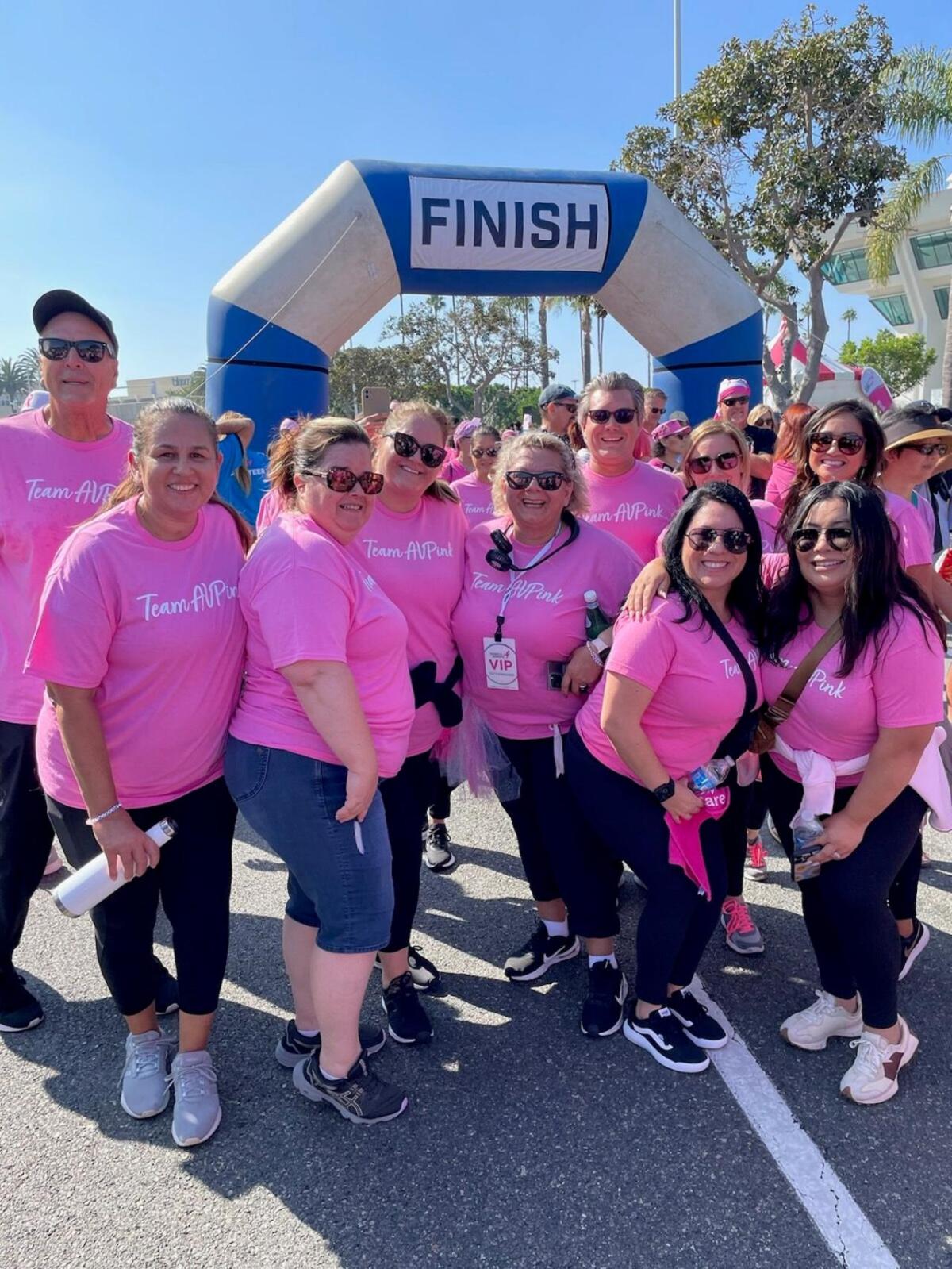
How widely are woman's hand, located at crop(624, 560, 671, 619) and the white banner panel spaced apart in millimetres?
6148

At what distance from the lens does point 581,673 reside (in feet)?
8.88

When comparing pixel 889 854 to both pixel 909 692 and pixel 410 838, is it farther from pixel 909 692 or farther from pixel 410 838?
pixel 410 838

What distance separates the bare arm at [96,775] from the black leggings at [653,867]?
52.7 inches

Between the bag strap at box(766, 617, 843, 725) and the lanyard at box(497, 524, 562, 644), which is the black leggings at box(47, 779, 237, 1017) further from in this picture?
the bag strap at box(766, 617, 843, 725)

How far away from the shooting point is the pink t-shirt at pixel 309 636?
205 centimetres

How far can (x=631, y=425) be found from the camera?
3.30 metres

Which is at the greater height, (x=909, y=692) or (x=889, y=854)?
(x=909, y=692)

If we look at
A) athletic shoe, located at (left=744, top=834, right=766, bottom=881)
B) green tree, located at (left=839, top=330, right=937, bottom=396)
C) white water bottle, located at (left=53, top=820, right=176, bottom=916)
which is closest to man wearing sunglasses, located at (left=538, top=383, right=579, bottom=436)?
athletic shoe, located at (left=744, top=834, right=766, bottom=881)

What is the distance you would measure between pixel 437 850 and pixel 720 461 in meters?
2.22

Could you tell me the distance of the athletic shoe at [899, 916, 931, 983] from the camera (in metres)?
2.97

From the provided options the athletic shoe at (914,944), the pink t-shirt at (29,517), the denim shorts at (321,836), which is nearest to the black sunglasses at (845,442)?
the athletic shoe at (914,944)

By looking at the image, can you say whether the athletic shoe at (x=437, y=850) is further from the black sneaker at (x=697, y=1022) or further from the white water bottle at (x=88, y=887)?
the white water bottle at (x=88, y=887)

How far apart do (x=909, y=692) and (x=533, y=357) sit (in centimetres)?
3031

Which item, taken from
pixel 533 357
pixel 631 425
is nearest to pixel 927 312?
pixel 533 357
